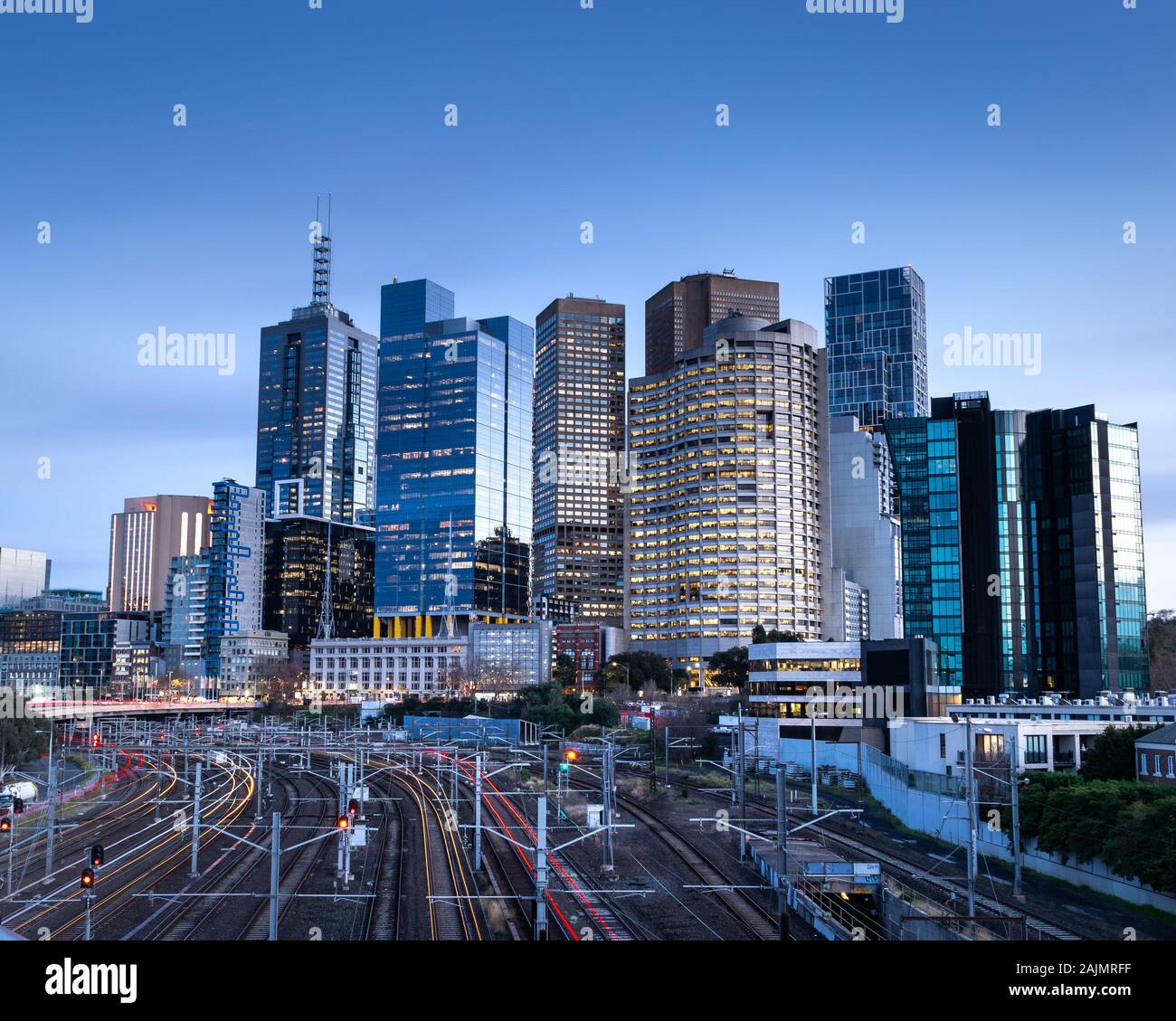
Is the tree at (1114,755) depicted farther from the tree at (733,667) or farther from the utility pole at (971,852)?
the tree at (733,667)

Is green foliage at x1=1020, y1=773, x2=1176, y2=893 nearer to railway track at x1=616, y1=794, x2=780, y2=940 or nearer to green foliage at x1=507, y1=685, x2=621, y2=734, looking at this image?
railway track at x1=616, y1=794, x2=780, y2=940

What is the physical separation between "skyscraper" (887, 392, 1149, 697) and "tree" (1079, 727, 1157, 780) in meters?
81.3

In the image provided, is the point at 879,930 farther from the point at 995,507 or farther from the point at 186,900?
the point at 995,507

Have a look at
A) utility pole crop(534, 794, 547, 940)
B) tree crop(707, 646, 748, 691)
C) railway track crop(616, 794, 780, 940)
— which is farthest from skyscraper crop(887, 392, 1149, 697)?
utility pole crop(534, 794, 547, 940)

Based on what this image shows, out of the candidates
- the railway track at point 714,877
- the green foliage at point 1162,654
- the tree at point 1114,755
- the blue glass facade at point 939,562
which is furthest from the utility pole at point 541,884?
the green foliage at point 1162,654

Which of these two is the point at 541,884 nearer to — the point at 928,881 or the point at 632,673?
the point at 928,881

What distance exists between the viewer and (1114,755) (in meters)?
61.1

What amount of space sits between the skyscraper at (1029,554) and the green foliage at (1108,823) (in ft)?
315

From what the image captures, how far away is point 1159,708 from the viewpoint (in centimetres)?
9062

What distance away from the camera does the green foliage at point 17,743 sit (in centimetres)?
8562

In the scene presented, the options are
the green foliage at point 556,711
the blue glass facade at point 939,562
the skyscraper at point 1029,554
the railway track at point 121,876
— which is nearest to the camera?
the railway track at point 121,876

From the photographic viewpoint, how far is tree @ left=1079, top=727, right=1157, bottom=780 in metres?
60.5

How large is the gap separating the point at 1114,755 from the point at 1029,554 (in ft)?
303

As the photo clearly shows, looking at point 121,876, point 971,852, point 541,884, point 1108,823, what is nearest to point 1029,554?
point 1108,823
